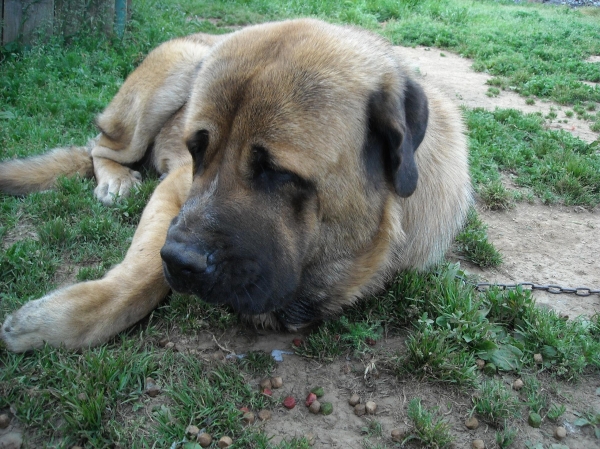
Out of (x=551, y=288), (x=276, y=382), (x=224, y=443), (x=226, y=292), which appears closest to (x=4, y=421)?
(x=224, y=443)

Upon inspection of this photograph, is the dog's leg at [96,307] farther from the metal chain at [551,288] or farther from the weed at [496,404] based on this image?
the metal chain at [551,288]

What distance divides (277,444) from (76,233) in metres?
1.88

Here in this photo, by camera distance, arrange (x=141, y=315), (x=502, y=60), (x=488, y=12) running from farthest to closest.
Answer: (x=488, y=12) → (x=502, y=60) → (x=141, y=315)

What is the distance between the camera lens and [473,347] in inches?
105

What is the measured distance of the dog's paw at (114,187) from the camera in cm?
373

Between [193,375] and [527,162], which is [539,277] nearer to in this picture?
[527,162]

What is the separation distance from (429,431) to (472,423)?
234mm

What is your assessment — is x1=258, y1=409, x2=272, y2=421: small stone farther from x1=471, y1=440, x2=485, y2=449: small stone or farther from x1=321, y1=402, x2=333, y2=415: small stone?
x1=471, y1=440, x2=485, y2=449: small stone

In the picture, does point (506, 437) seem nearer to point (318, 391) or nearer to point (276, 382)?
point (318, 391)

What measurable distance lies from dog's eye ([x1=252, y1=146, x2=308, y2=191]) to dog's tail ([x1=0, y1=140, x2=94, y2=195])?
85.7 inches

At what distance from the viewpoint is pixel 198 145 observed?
247 cm

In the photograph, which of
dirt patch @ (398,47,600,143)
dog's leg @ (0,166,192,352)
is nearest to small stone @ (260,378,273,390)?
dog's leg @ (0,166,192,352)

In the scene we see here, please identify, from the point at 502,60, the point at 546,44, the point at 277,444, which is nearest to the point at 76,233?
the point at 277,444

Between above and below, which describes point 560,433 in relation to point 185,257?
below
